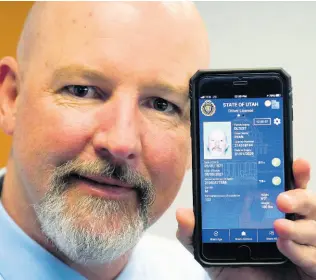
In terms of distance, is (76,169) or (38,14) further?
(38,14)

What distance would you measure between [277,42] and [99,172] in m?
0.66

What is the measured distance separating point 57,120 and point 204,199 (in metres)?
0.25

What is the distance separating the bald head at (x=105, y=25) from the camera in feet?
2.22

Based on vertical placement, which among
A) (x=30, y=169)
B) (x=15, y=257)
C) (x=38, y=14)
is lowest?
(x=15, y=257)

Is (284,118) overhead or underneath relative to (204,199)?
overhead

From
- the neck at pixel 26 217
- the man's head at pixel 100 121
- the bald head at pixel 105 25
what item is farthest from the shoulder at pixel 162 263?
the bald head at pixel 105 25

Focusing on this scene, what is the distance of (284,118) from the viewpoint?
2.06ft

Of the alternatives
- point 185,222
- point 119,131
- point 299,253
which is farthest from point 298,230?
point 119,131

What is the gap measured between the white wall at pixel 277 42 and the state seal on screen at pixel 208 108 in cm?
48

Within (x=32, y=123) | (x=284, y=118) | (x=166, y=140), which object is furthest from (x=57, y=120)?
(x=284, y=118)

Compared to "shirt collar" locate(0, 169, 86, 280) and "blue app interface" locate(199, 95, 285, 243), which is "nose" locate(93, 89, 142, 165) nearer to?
"blue app interface" locate(199, 95, 285, 243)

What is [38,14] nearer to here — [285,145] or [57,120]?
[57,120]

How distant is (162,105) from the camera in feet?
2.37

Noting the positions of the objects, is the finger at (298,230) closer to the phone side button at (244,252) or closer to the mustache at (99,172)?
the phone side button at (244,252)
